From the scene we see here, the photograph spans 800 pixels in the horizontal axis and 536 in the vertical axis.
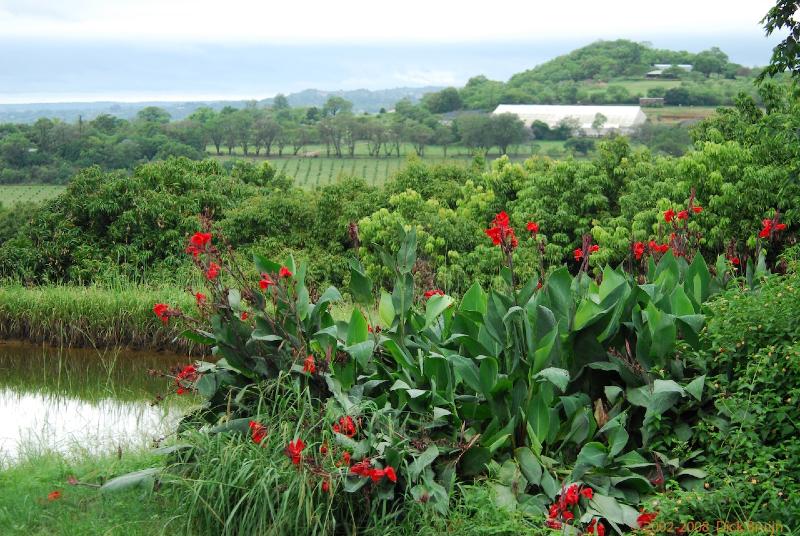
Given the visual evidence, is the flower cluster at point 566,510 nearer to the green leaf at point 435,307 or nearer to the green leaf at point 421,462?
the green leaf at point 421,462

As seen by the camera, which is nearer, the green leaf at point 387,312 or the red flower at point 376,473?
the red flower at point 376,473

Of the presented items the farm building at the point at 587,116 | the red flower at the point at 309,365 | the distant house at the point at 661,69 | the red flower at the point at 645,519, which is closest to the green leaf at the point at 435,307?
Answer: the red flower at the point at 309,365

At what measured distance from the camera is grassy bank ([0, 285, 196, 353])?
362 inches

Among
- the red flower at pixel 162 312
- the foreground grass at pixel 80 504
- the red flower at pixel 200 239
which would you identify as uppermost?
the red flower at pixel 200 239

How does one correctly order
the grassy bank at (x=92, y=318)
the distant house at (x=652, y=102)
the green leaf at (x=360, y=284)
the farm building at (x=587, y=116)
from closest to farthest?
the green leaf at (x=360, y=284) → the grassy bank at (x=92, y=318) → the farm building at (x=587, y=116) → the distant house at (x=652, y=102)

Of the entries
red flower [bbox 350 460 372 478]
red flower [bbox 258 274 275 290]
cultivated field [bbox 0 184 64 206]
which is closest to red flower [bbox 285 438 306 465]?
red flower [bbox 350 460 372 478]

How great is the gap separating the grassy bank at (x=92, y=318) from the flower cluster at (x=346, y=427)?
17.3ft

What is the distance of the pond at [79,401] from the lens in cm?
557

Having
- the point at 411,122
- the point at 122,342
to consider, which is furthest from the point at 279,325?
the point at 411,122

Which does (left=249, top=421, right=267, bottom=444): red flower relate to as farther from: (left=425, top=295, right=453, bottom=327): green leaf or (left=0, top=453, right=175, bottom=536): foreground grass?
(left=425, top=295, right=453, bottom=327): green leaf

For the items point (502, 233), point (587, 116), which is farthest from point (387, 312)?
point (587, 116)

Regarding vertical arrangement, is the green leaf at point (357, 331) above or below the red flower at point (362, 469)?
above

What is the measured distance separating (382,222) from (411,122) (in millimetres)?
35471

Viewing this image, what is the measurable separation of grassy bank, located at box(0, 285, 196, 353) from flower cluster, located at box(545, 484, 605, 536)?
5.95 m
